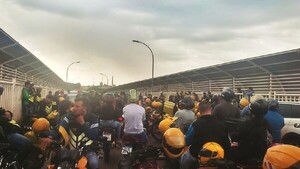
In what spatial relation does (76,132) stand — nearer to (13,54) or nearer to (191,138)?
(191,138)

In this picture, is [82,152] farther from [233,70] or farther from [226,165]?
[233,70]

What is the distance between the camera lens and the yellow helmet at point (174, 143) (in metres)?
6.82

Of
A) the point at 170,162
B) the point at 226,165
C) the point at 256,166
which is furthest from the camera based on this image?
the point at 170,162

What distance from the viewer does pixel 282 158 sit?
12.7 feet

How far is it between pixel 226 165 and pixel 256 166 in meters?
0.76

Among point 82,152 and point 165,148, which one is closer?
point 82,152

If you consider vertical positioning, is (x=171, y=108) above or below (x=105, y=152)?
above

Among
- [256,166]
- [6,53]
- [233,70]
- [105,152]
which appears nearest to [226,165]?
[256,166]

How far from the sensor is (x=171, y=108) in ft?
49.0

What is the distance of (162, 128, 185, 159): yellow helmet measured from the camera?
6.82 m

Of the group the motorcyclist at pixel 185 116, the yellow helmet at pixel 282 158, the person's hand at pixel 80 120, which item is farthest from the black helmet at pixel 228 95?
the yellow helmet at pixel 282 158

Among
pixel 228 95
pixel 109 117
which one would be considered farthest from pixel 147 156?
pixel 109 117

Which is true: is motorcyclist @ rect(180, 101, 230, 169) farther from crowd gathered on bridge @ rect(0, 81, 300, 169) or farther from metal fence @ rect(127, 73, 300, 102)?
metal fence @ rect(127, 73, 300, 102)

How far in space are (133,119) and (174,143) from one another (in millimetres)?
2674
